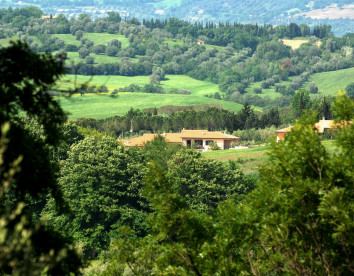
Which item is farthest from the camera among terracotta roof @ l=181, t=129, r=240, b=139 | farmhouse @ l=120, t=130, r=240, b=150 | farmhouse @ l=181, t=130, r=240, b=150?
terracotta roof @ l=181, t=129, r=240, b=139

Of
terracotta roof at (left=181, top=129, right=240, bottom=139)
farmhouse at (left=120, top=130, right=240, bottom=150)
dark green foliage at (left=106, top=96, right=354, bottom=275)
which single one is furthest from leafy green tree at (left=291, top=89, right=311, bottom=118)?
dark green foliage at (left=106, top=96, right=354, bottom=275)

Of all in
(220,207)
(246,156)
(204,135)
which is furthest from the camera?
(204,135)

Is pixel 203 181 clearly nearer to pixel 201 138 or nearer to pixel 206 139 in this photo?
pixel 206 139

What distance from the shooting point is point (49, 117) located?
15992mm

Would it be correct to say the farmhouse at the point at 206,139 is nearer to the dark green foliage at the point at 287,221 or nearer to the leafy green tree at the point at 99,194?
the leafy green tree at the point at 99,194

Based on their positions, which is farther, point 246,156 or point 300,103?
point 300,103

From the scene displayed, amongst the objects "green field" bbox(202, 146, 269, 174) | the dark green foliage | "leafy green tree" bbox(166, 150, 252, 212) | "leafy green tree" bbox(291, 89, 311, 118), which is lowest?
"leafy green tree" bbox(291, 89, 311, 118)

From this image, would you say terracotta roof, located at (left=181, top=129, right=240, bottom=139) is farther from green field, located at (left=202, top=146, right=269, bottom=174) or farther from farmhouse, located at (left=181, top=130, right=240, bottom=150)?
green field, located at (left=202, top=146, right=269, bottom=174)

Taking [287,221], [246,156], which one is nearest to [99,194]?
[246,156]

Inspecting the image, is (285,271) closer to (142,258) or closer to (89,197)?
(142,258)

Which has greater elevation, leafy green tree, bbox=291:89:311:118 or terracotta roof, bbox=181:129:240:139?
leafy green tree, bbox=291:89:311:118

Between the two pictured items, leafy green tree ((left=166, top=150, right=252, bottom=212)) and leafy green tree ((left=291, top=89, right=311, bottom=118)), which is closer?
leafy green tree ((left=166, top=150, right=252, bottom=212))

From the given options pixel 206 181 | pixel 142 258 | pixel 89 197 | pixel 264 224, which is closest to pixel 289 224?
pixel 264 224

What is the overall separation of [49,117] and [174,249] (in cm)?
700
